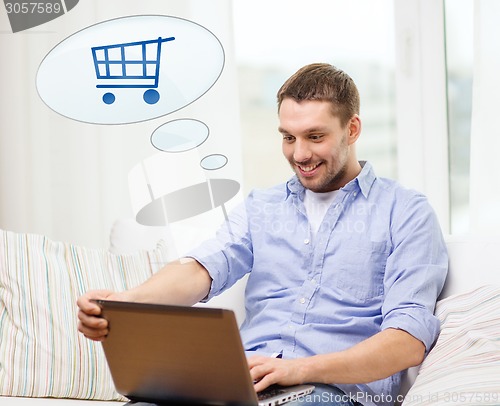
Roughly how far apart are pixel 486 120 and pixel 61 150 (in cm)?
145

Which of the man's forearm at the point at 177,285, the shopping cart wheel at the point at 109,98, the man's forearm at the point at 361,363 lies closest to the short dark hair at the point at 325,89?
the man's forearm at the point at 177,285

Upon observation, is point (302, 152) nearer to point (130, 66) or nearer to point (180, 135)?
point (180, 135)

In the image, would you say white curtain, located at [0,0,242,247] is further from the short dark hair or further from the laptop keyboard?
the laptop keyboard

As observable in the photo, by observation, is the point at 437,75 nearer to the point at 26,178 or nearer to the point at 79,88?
the point at 79,88

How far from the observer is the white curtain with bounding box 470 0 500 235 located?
240cm

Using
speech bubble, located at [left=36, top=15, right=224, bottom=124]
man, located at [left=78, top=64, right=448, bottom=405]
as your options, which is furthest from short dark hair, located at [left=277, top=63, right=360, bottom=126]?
speech bubble, located at [left=36, top=15, right=224, bottom=124]

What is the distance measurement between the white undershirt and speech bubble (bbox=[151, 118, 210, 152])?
864 millimetres

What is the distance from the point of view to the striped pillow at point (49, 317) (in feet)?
5.99

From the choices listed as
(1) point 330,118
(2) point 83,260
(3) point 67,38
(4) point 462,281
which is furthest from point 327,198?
(3) point 67,38

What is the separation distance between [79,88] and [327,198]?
1.21 m

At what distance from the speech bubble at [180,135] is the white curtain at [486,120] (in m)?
0.88

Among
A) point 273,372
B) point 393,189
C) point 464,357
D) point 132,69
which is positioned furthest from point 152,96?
point 464,357

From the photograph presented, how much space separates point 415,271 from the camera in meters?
1.60

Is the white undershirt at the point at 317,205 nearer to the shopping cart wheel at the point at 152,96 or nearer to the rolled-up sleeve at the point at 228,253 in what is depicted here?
the rolled-up sleeve at the point at 228,253
